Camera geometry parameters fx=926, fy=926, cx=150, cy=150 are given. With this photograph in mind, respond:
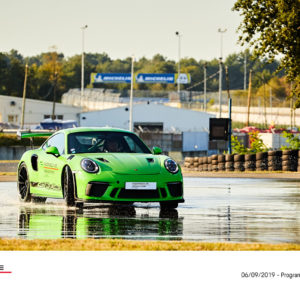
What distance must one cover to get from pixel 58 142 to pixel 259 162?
16.6m

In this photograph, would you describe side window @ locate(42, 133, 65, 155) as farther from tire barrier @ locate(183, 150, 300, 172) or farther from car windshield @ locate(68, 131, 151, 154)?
tire barrier @ locate(183, 150, 300, 172)

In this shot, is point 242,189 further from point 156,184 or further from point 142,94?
point 142,94

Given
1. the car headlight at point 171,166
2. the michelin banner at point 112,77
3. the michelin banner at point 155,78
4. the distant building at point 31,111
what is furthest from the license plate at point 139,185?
the michelin banner at point 112,77

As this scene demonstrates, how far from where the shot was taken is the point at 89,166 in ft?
45.2

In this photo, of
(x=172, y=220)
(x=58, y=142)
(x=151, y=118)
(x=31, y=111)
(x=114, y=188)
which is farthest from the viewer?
(x=31, y=111)

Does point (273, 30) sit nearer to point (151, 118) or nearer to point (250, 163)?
point (250, 163)

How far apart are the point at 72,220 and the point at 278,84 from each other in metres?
163

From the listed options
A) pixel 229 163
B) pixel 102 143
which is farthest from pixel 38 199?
pixel 229 163

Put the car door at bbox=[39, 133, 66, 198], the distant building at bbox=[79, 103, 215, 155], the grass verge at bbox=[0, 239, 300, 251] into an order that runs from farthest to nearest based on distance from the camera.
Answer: the distant building at bbox=[79, 103, 215, 155], the car door at bbox=[39, 133, 66, 198], the grass verge at bbox=[0, 239, 300, 251]

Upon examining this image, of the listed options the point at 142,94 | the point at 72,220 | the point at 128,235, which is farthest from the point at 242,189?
the point at 142,94

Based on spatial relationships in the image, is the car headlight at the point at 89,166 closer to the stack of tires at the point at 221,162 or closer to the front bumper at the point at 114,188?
the front bumper at the point at 114,188

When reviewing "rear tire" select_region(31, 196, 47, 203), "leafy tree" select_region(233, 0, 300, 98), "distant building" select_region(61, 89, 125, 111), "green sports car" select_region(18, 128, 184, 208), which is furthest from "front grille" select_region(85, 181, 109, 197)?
"distant building" select_region(61, 89, 125, 111)

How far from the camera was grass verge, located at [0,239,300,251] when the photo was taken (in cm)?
927

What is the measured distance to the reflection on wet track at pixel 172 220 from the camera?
35.9ft
